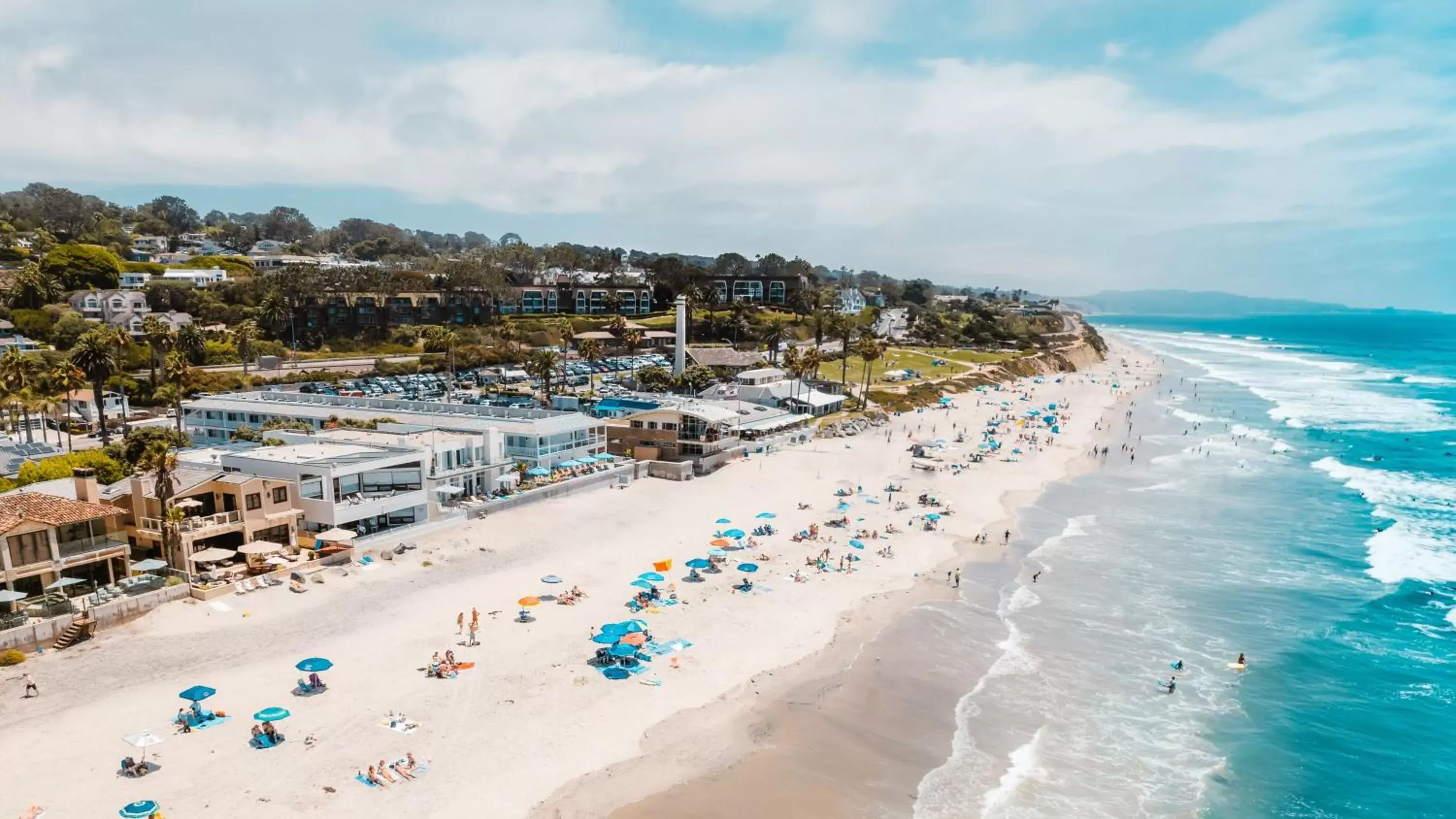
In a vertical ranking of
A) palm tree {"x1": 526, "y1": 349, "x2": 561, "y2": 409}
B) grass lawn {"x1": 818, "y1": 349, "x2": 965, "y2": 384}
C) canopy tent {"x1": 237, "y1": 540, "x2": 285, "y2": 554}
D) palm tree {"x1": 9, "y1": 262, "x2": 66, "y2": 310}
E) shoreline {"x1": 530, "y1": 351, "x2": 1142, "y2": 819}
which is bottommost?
shoreline {"x1": 530, "y1": 351, "x2": 1142, "y2": 819}

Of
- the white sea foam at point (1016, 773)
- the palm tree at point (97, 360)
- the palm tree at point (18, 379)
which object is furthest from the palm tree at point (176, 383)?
the white sea foam at point (1016, 773)

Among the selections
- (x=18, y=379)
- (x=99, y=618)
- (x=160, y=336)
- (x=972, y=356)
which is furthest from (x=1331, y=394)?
(x=18, y=379)

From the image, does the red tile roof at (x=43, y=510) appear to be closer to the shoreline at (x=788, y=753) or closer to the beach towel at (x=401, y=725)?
the beach towel at (x=401, y=725)

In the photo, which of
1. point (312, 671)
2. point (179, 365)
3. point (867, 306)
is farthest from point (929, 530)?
point (867, 306)

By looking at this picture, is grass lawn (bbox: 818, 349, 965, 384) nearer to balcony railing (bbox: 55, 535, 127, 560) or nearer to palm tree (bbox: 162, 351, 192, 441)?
palm tree (bbox: 162, 351, 192, 441)

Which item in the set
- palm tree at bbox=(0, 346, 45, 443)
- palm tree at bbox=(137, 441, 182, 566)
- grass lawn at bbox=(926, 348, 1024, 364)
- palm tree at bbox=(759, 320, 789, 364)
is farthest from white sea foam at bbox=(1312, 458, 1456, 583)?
palm tree at bbox=(0, 346, 45, 443)

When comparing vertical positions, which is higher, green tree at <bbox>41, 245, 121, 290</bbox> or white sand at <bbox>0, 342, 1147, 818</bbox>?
green tree at <bbox>41, 245, 121, 290</bbox>

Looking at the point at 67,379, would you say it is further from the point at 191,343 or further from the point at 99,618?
the point at 99,618
